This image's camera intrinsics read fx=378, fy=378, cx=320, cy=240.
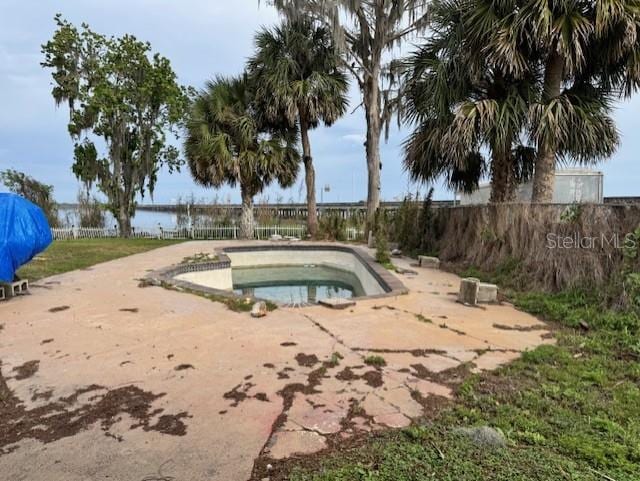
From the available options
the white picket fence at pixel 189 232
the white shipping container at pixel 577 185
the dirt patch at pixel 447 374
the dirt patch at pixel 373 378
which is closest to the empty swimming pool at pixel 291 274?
the dirt patch at pixel 447 374

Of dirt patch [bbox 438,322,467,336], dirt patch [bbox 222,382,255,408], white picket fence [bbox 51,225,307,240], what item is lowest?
dirt patch [bbox 222,382,255,408]

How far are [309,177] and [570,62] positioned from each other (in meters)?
8.98

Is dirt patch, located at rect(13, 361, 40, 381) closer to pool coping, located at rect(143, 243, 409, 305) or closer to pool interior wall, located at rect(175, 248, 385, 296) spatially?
pool coping, located at rect(143, 243, 409, 305)

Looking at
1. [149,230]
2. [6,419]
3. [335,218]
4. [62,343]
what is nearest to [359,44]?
[335,218]

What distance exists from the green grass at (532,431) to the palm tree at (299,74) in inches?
428

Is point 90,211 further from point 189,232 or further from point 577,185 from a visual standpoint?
point 577,185

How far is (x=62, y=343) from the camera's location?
140 inches

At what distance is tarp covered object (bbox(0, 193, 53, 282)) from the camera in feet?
16.3

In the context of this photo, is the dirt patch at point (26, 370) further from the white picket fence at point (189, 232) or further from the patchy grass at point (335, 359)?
the white picket fence at point (189, 232)

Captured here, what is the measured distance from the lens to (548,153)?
663 cm

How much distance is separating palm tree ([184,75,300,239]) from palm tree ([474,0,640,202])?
7866 millimetres

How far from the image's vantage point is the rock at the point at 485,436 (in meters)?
1.84

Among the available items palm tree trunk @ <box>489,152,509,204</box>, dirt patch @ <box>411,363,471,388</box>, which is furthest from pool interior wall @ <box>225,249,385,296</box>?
dirt patch @ <box>411,363,471,388</box>

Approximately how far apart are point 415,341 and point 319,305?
5.56 ft
